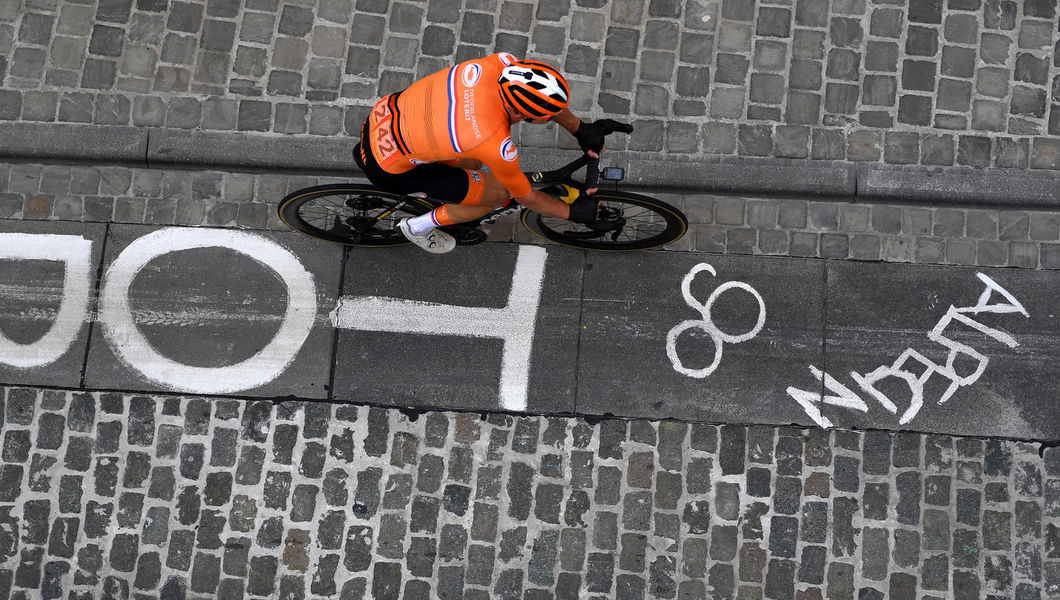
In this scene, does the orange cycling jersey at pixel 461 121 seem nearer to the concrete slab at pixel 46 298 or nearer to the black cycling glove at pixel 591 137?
the black cycling glove at pixel 591 137

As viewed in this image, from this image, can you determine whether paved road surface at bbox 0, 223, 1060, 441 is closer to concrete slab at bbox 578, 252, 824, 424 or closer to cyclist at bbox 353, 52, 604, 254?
concrete slab at bbox 578, 252, 824, 424

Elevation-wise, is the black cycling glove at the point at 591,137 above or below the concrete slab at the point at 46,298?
above

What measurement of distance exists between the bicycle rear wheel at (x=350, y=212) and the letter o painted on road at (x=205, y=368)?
1.19 ft

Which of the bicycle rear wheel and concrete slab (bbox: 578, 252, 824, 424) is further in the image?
concrete slab (bbox: 578, 252, 824, 424)

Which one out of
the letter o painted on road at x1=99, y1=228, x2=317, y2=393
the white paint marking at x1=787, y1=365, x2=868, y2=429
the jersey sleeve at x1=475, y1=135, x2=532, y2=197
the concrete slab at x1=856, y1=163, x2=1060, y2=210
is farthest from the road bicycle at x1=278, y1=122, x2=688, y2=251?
the concrete slab at x1=856, y1=163, x2=1060, y2=210

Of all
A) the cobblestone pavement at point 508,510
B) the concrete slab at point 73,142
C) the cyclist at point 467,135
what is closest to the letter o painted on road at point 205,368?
the cobblestone pavement at point 508,510

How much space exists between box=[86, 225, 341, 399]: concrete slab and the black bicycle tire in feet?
5.52

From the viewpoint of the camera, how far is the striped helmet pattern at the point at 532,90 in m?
5.07

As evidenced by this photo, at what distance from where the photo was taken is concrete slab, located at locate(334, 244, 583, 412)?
6.64 meters

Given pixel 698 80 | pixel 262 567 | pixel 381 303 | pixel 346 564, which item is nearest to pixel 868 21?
pixel 698 80

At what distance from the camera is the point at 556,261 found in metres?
6.80

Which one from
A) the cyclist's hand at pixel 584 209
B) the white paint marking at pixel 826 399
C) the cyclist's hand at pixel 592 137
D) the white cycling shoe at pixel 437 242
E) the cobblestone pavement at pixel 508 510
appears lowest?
the cobblestone pavement at pixel 508 510

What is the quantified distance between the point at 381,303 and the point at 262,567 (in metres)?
2.27

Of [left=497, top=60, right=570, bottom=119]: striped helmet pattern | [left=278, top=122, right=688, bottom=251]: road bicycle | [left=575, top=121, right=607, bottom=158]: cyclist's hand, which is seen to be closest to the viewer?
[left=497, top=60, right=570, bottom=119]: striped helmet pattern
